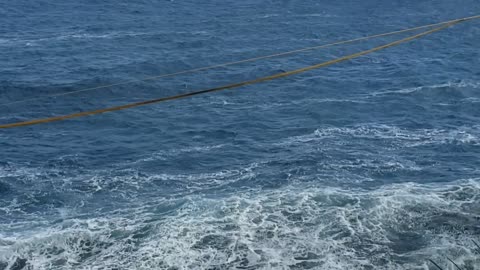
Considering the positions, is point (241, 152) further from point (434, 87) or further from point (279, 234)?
point (434, 87)

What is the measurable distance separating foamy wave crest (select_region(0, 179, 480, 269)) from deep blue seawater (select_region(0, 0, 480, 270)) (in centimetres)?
13

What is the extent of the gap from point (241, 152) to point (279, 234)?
→ 13.2m

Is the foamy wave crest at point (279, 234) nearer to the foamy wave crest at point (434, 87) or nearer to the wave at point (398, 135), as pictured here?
the wave at point (398, 135)

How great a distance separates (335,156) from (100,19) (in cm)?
5177

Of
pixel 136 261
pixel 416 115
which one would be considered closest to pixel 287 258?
pixel 136 261

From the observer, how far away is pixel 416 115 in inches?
2373

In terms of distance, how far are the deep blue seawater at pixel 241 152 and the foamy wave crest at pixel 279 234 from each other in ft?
0.42

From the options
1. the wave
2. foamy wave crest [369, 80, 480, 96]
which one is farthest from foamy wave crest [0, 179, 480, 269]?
foamy wave crest [369, 80, 480, 96]

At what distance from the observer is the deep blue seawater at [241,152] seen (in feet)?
138

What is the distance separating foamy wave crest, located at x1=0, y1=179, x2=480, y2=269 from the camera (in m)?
40.4

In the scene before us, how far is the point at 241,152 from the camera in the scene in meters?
54.5

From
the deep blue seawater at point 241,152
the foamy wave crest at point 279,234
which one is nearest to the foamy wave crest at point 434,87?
the deep blue seawater at point 241,152

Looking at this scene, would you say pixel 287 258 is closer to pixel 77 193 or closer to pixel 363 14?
pixel 77 193

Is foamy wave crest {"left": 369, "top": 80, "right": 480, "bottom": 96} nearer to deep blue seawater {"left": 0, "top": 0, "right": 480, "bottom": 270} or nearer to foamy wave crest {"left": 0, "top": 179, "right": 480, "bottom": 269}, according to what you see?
deep blue seawater {"left": 0, "top": 0, "right": 480, "bottom": 270}
